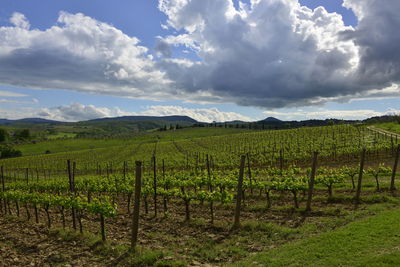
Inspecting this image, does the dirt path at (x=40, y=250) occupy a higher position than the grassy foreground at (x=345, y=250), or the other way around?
the grassy foreground at (x=345, y=250)

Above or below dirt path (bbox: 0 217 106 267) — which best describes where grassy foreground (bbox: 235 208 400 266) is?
above

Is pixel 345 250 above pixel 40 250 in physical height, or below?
above

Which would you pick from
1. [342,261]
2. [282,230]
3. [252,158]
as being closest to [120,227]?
[282,230]

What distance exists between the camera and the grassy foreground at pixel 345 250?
810 cm

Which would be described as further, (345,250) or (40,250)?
(40,250)

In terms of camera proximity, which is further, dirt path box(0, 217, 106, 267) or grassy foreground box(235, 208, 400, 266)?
dirt path box(0, 217, 106, 267)

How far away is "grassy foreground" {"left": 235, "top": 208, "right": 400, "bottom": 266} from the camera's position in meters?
→ 8.10

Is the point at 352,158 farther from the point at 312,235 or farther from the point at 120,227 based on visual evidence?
the point at 120,227

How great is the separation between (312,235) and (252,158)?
3437cm

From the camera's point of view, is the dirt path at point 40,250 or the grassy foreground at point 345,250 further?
the dirt path at point 40,250

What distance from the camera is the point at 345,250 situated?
8.78 meters

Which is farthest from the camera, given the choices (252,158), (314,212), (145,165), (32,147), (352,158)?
(32,147)

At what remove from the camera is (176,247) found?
34.9ft

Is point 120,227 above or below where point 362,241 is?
below
